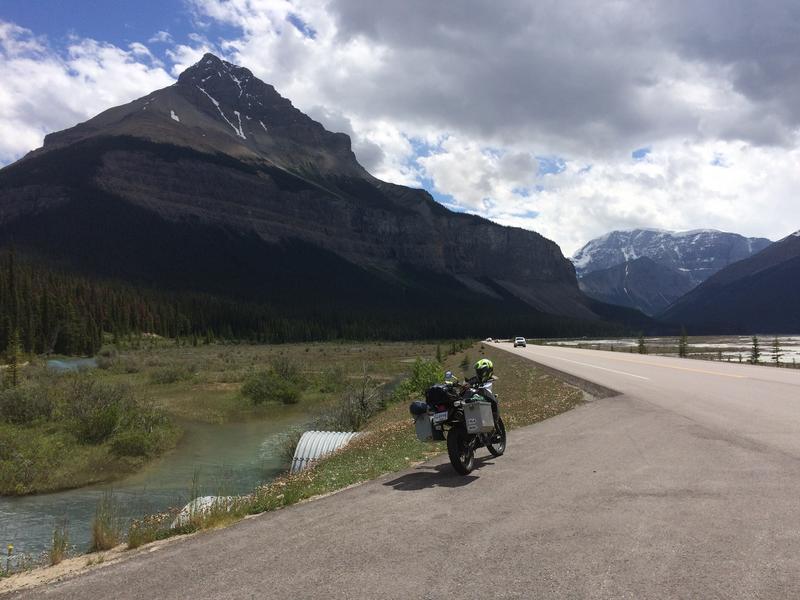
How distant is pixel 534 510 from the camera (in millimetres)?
7168

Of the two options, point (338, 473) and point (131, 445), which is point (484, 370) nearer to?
point (338, 473)

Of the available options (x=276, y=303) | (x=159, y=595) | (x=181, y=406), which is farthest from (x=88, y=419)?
(x=276, y=303)

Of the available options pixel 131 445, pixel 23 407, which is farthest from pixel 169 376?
pixel 131 445

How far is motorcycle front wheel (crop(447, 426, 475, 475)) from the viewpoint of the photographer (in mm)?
9508

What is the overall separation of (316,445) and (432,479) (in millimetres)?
9820

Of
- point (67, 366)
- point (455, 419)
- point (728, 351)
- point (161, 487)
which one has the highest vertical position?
point (455, 419)

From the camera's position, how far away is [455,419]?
9781mm

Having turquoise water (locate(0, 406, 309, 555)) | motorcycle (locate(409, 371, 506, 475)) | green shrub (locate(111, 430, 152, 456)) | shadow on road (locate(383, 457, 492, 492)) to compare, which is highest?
motorcycle (locate(409, 371, 506, 475))

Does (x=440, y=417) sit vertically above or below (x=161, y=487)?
above

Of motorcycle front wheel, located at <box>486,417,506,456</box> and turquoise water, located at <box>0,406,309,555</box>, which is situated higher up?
motorcycle front wheel, located at <box>486,417,506,456</box>

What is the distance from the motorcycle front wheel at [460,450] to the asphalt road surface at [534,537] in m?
0.27

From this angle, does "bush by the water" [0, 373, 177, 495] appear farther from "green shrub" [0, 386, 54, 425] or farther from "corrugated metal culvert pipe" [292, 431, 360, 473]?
"corrugated metal culvert pipe" [292, 431, 360, 473]

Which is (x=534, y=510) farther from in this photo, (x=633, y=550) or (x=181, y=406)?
(x=181, y=406)

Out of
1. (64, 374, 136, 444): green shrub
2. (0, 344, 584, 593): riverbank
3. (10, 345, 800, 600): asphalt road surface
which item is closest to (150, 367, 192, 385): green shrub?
(64, 374, 136, 444): green shrub
